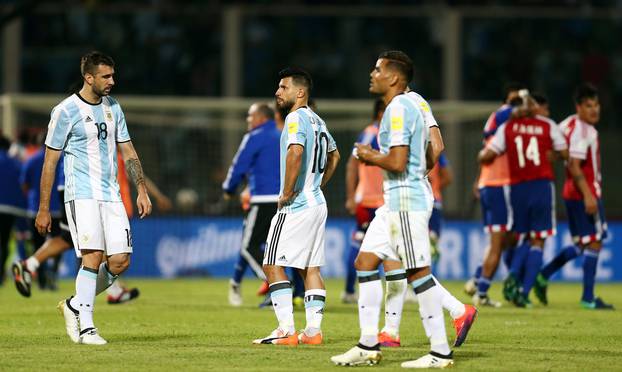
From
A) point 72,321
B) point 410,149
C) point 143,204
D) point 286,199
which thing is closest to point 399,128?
point 410,149

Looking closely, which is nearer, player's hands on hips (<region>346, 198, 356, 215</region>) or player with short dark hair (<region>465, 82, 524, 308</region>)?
player with short dark hair (<region>465, 82, 524, 308</region>)

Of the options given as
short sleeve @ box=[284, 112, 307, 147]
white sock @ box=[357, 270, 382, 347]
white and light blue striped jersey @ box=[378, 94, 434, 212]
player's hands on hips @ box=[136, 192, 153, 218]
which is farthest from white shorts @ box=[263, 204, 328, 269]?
white and light blue striped jersey @ box=[378, 94, 434, 212]

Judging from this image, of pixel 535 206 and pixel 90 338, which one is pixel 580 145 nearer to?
pixel 535 206

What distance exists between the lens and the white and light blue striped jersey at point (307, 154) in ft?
31.7

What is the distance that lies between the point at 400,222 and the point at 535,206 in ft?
20.0

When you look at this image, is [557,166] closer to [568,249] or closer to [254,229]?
[568,249]

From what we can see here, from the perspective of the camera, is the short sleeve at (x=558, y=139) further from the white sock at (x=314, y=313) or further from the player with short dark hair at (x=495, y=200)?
the white sock at (x=314, y=313)

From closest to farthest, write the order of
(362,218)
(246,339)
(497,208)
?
1. (246,339)
2. (497,208)
3. (362,218)

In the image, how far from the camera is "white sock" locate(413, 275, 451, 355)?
26.3 feet

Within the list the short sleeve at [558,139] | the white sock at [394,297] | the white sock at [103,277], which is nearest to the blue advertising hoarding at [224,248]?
the short sleeve at [558,139]

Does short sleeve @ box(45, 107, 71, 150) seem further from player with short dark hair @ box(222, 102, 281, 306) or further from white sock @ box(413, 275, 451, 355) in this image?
player with short dark hair @ box(222, 102, 281, 306)

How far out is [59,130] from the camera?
9.59 metres

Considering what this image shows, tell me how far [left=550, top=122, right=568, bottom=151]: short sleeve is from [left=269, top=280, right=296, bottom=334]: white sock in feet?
16.6

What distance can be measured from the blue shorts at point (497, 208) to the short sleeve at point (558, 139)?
0.93 m
